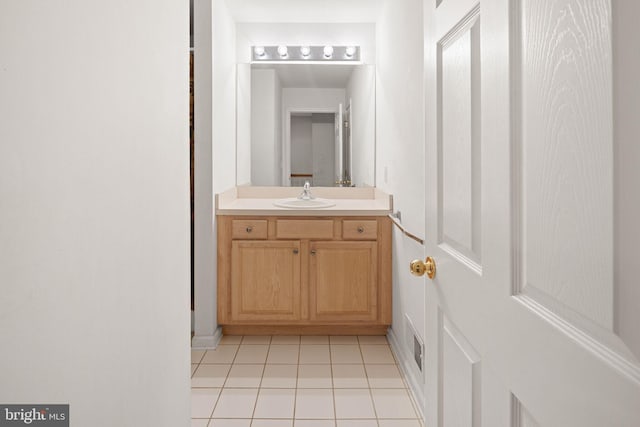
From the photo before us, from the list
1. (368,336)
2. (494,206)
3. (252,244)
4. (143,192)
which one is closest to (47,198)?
(143,192)

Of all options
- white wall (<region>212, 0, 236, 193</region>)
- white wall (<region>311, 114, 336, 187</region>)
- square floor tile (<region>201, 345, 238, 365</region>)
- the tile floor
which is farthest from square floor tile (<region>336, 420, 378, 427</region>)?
white wall (<region>311, 114, 336, 187</region>)

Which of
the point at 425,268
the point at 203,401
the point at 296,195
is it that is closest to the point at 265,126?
the point at 296,195

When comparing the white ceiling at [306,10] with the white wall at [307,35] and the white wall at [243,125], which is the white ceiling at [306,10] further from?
the white wall at [243,125]

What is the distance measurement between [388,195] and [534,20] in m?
2.53

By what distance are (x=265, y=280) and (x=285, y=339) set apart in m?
0.42

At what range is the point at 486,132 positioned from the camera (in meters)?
0.88

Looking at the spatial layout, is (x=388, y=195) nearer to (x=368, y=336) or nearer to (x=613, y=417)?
(x=368, y=336)

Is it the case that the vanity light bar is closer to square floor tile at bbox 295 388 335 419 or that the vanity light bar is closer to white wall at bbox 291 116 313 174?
white wall at bbox 291 116 313 174

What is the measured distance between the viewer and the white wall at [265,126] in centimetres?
392

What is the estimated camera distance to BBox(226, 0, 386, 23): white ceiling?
3.51 m

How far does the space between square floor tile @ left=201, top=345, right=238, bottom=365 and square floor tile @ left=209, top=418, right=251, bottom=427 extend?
0.70 meters

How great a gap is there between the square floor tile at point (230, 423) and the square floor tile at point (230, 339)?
3.47ft

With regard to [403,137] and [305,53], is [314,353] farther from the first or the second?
[305,53]

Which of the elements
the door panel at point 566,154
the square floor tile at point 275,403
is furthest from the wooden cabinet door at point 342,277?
the door panel at point 566,154
